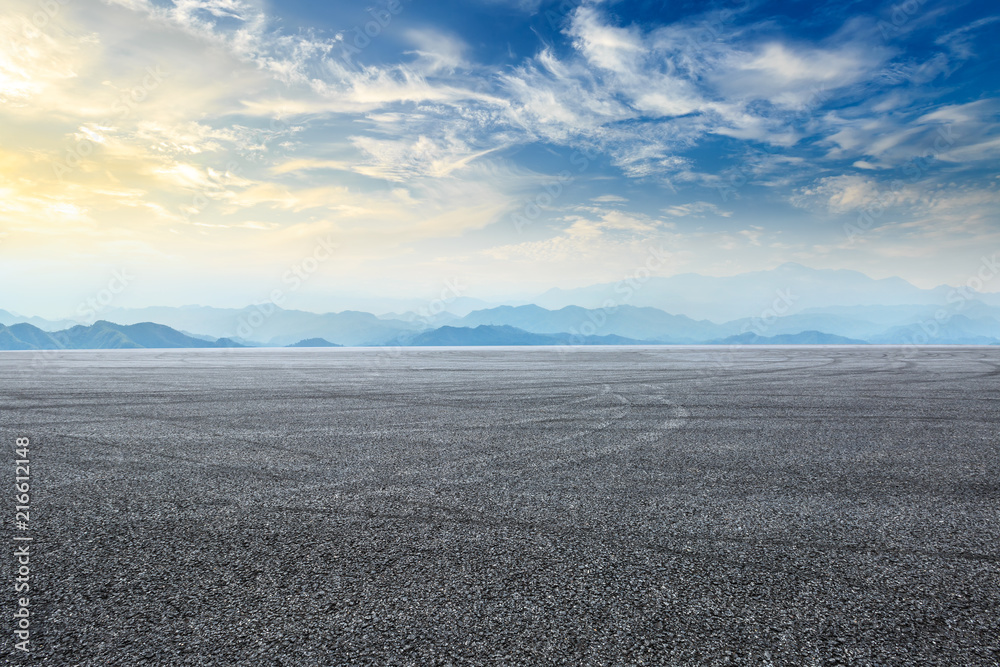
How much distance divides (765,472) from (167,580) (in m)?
4.95

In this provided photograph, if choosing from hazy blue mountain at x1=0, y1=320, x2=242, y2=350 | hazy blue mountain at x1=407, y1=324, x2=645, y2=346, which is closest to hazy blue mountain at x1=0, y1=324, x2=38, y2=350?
hazy blue mountain at x1=0, y1=320, x2=242, y2=350

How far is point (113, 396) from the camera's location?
38.5 feet

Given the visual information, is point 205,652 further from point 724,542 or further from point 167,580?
point 724,542

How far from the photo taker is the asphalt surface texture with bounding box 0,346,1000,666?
2.47 meters

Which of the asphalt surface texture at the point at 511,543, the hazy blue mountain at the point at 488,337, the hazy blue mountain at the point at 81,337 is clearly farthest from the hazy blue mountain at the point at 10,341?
the asphalt surface texture at the point at 511,543

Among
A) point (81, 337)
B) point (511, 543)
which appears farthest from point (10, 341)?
point (511, 543)

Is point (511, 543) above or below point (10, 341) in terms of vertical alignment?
below

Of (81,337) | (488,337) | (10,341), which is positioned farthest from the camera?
(488,337)

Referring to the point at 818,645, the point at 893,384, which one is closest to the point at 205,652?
the point at 818,645

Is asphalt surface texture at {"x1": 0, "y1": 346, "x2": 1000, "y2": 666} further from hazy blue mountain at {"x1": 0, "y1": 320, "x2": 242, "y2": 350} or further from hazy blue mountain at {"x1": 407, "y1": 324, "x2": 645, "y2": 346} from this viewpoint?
hazy blue mountain at {"x1": 407, "y1": 324, "x2": 645, "y2": 346}

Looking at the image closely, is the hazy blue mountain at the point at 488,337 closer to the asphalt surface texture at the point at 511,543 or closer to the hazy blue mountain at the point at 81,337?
the hazy blue mountain at the point at 81,337

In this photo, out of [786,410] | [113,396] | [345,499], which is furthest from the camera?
[113,396]

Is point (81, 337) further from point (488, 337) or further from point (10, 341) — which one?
point (488, 337)

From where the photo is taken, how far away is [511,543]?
3.58m
